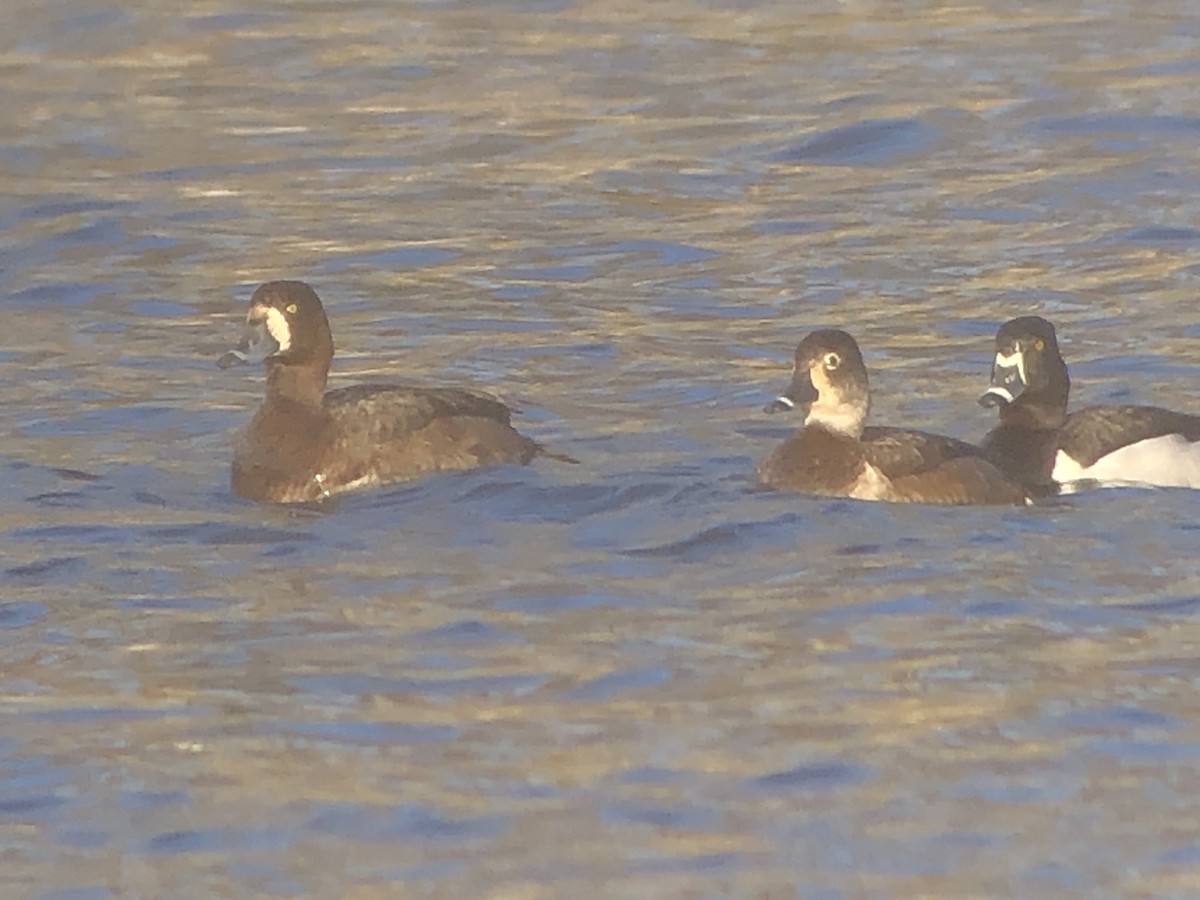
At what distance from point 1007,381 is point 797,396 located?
40.0 inches

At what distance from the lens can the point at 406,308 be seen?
1349 centimetres

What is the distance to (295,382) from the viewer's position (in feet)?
34.1

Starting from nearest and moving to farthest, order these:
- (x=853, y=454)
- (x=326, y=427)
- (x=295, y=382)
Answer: (x=853, y=454)
(x=326, y=427)
(x=295, y=382)

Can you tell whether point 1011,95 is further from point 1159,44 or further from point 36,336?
point 36,336

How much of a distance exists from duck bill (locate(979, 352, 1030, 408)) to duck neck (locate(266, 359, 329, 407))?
2389 mm

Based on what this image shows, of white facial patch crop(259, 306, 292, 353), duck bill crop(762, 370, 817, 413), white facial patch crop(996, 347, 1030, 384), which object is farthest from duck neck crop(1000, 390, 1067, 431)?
white facial patch crop(259, 306, 292, 353)

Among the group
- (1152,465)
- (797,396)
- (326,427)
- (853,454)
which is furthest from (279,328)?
(1152,465)

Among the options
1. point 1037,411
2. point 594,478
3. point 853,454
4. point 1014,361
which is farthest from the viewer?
point 1037,411

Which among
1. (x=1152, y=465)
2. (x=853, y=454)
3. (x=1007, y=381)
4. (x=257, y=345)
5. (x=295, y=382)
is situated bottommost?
(x=1152, y=465)

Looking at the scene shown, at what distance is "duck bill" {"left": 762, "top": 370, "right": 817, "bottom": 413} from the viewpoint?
990 centimetres

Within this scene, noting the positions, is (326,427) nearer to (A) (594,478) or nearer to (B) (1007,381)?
(A) (594,478)

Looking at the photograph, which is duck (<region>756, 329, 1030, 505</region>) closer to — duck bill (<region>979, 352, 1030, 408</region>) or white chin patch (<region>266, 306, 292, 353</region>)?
duck bill (<region>979, 352, 1030, 408</region>)

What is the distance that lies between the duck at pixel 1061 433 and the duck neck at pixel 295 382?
7.80ft

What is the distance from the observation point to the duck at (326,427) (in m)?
10.1
